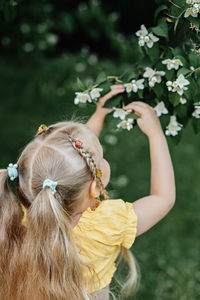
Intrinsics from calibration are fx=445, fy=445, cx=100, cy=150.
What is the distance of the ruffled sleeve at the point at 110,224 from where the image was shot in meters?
1.61

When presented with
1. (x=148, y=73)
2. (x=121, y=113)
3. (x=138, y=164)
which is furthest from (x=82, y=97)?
(x=138, y=164)

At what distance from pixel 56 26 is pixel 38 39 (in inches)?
50.1

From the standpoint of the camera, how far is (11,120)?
503 cm

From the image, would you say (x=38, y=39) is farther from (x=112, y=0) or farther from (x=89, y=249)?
(x=89, y=249)

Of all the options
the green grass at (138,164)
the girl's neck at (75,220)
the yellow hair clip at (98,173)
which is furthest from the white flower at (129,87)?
the girl's neck at (75,220)

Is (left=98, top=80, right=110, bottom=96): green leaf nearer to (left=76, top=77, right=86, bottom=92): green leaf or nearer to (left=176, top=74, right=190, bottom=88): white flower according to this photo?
(left=76, top=77, right=86, bottom=92): green leaf

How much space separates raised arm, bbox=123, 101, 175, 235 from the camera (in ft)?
5.64

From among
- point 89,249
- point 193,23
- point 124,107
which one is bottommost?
point 89,249

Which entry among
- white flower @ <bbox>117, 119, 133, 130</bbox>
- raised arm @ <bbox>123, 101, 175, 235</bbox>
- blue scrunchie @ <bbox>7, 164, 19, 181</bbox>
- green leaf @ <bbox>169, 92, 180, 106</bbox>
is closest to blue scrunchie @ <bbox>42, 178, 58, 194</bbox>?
blue scrunchie @ <bbox>7, 164, 19, 181</bbox>

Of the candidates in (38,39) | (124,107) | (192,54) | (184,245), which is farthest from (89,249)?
(38,39)

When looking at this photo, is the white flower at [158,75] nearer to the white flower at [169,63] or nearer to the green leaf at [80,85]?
the white flower at [169,63]

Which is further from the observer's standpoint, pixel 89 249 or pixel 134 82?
pixel 134 82

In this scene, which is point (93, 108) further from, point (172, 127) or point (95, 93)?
point (172, 127)

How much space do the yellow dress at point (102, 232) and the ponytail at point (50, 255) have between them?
0.21ft
